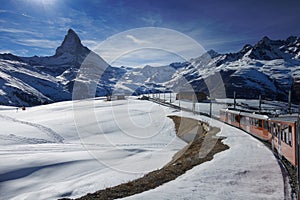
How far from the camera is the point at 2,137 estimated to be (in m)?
33.2

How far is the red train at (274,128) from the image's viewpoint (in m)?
15.0

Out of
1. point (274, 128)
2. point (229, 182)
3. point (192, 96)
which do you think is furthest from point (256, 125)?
point (192, 96)

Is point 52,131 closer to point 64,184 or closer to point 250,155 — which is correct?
point 64,184

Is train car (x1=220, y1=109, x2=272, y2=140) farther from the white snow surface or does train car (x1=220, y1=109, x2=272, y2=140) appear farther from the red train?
the white snow surface

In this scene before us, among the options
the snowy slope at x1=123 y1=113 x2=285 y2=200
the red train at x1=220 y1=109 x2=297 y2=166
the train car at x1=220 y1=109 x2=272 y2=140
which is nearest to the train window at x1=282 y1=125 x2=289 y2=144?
the red train at x1=220 y1=109 x2=297 y2=166

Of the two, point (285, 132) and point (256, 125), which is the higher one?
point (285, 132)

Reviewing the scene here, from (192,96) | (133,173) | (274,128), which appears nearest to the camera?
(133,173)

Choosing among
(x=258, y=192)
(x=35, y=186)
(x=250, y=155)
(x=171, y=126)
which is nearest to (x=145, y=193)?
(x=258, y=192)

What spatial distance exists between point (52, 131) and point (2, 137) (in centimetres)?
1028

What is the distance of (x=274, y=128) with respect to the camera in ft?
68.2


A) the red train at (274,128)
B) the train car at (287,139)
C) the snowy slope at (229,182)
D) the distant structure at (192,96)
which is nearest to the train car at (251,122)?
the red train at (274,128)

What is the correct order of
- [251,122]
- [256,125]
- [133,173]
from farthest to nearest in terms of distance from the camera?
[251,122]
[256,125]
[133,173]

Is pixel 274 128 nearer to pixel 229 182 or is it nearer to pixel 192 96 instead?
pixel 229 182

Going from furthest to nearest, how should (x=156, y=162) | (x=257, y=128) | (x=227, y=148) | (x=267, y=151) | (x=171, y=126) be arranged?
1. (x=171, y=126)
2. (x=257, y=128)
3. (x=156, y=162)
4. (x=227, y=148)
5. (x=267, y=151)
